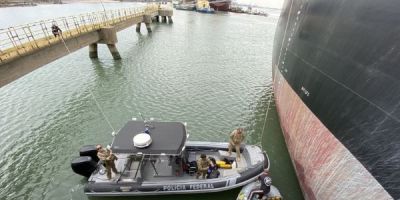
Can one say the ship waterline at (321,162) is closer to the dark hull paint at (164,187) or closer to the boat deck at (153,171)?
the dark hull paint at (164,187)

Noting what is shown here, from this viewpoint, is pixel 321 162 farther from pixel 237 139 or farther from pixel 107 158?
pixel 107 158

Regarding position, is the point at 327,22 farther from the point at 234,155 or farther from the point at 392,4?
the point at 234,155

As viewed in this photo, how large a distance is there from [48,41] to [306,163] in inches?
704

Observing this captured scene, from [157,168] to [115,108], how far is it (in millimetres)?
7606

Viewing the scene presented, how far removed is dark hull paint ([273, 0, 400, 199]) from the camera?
5.76 m

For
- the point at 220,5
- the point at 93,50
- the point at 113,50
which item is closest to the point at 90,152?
the point at 113,50

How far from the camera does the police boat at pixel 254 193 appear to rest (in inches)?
348

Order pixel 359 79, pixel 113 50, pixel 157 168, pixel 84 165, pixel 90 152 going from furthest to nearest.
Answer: pixel 113 50, pixel 90 152, pixel 157 168, pixel 84 165, pixel 359 79

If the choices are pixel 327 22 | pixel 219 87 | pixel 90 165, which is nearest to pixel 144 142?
pixel 90 165

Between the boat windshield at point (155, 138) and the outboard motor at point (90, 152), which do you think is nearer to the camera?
the boat windshield at point (155, 138)

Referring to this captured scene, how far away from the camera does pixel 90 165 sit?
9.91 metres

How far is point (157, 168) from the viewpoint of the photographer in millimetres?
9930

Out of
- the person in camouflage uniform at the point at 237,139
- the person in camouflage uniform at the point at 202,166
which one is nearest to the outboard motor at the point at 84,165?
the person in camouflage uniform at the point at 202,166

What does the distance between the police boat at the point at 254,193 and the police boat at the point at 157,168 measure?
29 cm
